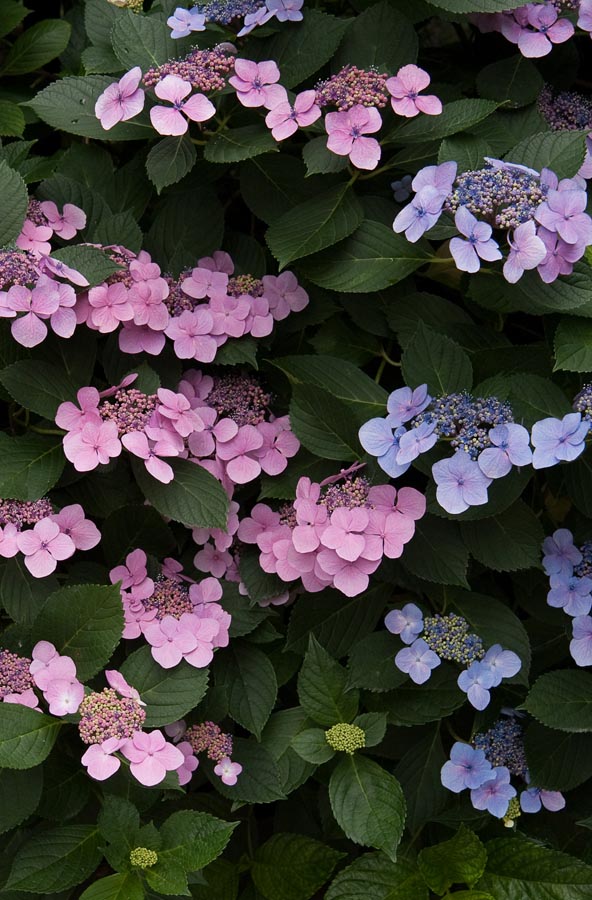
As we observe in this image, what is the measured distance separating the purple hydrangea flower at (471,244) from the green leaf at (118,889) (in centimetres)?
93

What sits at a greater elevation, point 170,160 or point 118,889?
point 170,160

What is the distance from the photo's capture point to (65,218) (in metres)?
1.57

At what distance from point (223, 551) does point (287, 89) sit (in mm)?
691

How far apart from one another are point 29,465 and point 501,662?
73 cm

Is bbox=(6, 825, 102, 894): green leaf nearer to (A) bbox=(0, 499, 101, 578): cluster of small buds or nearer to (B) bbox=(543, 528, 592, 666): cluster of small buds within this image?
(A) bbox=(0, 499, 101, 578): cluster of small buds

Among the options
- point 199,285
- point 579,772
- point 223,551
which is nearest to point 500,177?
point 199,285

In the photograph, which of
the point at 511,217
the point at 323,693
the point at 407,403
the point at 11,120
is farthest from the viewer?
the point at 11,120

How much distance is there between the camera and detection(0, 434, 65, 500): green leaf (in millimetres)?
1418

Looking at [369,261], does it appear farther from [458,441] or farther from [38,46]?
[38,46]

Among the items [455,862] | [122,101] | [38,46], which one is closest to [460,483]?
[455,862]

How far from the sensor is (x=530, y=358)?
1534mm

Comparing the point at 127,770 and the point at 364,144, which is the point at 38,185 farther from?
the point at 127,770

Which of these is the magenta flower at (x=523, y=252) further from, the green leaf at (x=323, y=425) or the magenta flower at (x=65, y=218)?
the magenta flower at (x=65, y=218)

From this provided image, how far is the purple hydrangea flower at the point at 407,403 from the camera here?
1.40 m
